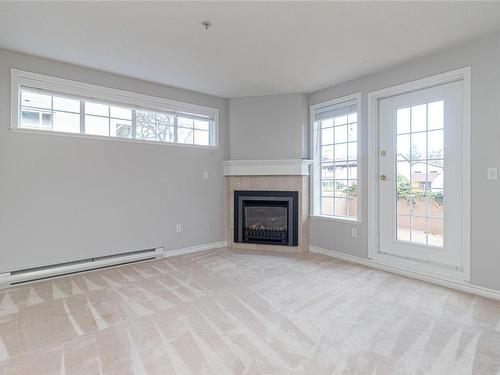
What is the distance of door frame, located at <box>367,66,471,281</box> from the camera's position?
2.78 metres

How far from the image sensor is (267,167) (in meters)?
4.41

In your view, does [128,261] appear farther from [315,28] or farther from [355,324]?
[315,28]

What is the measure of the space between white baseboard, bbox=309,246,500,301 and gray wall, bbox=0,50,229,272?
183 cm

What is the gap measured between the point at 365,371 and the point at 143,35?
10.1 feet

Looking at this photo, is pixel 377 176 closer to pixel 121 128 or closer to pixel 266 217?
pixel 266 217

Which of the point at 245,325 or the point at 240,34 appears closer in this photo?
the point at 245,325

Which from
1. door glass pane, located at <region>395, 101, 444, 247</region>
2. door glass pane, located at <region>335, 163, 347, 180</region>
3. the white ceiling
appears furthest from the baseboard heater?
door glass pane, located at <region>395, 101, 444, 247</region>

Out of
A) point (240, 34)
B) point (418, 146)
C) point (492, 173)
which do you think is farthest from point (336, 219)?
point (240, 34)

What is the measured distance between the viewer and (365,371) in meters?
1.61

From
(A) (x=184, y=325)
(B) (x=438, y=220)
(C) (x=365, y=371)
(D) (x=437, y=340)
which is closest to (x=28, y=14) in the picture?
(A) (x=184, y=325)

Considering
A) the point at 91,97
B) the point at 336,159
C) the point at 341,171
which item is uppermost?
the point at 91,97

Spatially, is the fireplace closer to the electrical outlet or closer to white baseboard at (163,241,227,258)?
white baseboard at (163,241,227,258)

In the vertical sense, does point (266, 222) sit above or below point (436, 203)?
below

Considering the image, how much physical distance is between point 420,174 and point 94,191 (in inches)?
150
